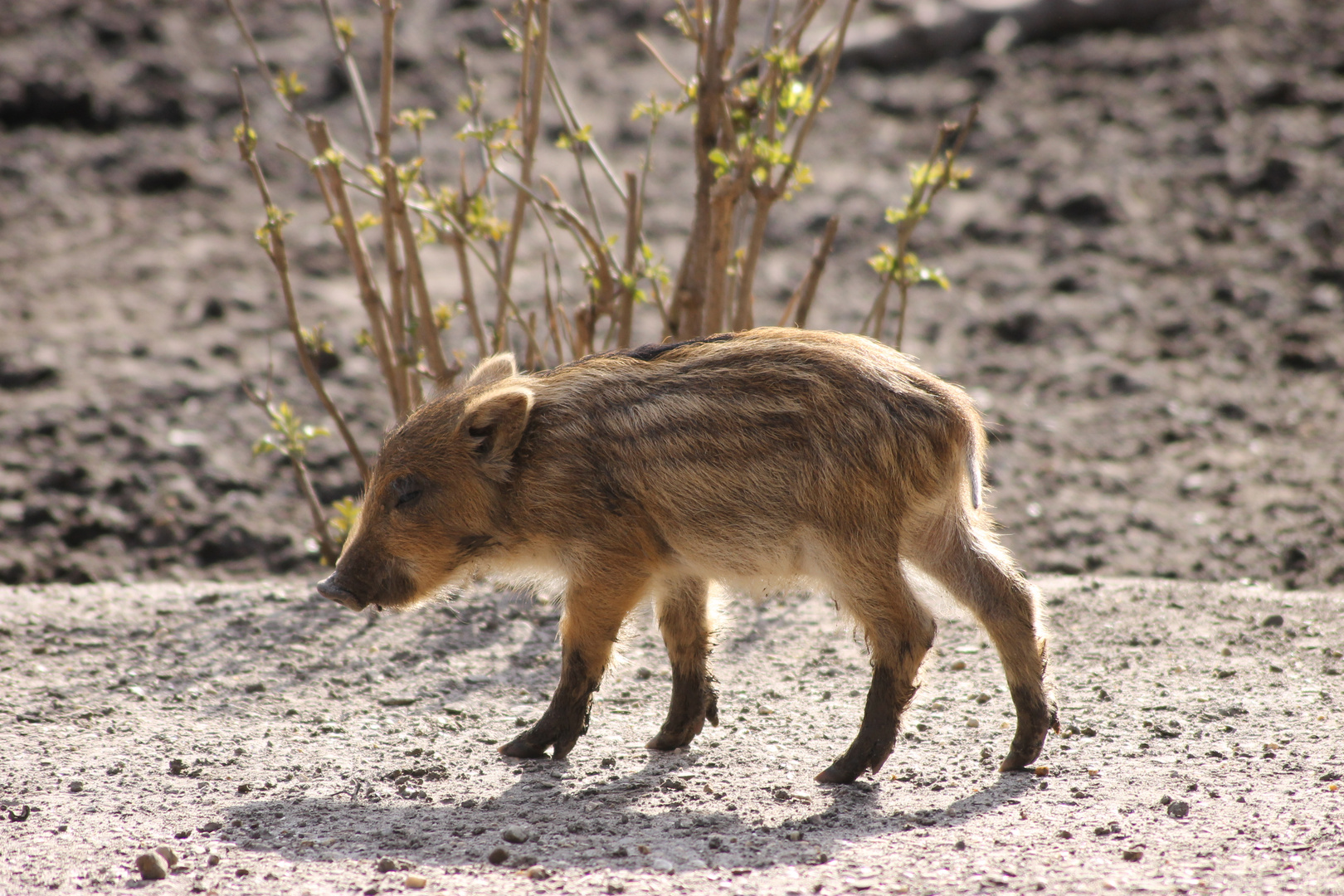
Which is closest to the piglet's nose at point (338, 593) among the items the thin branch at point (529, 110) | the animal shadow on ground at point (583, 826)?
the animal shadow on ground at point (583, 826)

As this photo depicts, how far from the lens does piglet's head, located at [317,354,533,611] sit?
4.42 meters

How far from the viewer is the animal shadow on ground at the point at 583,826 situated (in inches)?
142

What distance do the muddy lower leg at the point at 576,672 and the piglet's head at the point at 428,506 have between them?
410 millimetres

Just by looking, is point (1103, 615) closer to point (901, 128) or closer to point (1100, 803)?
point (1100, 803)

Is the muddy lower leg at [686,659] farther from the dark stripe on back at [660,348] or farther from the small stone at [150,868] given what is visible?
the small stone at [150,868]

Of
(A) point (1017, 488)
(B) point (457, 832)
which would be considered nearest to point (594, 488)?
(B) point (457, 832)

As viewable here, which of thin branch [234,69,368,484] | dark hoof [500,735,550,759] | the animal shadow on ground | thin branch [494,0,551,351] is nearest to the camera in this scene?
the animal shadow on ground

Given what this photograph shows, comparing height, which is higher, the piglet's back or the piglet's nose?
the piglet's back

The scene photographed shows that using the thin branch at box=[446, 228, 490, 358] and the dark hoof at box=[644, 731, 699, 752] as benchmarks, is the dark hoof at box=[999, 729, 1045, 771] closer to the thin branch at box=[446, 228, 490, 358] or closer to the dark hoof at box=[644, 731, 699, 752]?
the dark hoof at box=[644, 731, 699, 752]

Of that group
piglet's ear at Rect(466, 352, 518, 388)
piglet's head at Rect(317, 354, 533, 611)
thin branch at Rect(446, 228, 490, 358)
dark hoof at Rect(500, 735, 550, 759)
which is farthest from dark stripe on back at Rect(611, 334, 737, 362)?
thin branch at Rect(446, 228, 490, 358)

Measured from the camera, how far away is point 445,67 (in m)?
12.4

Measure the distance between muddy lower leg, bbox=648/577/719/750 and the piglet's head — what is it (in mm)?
669

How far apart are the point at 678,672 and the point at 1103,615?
6.77 feet

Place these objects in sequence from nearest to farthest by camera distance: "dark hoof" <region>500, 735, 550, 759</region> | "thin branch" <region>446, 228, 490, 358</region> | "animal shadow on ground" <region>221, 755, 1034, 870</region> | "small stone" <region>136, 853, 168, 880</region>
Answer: "small stone" <region>136, 853, 168, 880</region> < "animal shadow on ground" <region>221, 755, 1034, 870</region> < "dark hoof" <region>500, 735, 550, 759</region> < "thin branch" <region>446, 228, 490, 358</region>
